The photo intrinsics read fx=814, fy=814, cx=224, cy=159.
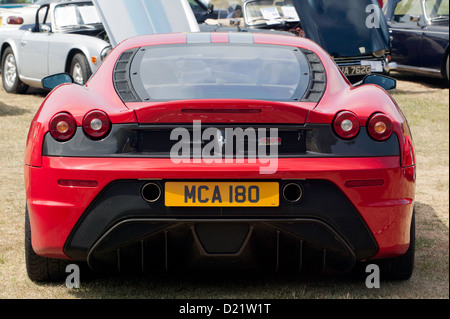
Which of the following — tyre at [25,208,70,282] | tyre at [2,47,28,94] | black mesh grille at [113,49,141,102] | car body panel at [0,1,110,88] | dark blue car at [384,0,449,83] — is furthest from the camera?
dark blue car at [384,0,449,83]

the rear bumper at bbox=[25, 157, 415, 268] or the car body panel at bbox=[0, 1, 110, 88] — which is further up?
the rear bumper at bbox=[25, 157, 415, 268]

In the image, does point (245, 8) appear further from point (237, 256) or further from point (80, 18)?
point (237, 256)

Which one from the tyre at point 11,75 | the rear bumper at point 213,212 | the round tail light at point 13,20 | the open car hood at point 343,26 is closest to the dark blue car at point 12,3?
the round tail light at point 13,20

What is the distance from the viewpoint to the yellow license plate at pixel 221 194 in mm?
3480

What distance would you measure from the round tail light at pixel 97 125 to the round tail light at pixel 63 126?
63 millimetres

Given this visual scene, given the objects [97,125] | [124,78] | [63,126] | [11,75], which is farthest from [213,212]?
[11,75]

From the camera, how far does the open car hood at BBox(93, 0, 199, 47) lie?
1017 cm

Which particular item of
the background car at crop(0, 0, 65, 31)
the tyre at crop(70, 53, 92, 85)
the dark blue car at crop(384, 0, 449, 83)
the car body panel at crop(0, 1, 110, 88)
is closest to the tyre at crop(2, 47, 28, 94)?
the car body panel at crop(0, 1, 110, 88)

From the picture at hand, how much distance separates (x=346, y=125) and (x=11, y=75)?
35.4 ft

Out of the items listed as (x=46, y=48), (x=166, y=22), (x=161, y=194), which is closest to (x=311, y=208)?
(x=161, y=194)

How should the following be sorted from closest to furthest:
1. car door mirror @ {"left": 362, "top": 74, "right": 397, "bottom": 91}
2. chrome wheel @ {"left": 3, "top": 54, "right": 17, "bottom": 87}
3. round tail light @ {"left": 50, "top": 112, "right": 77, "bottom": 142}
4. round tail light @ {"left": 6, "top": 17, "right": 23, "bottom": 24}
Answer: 1. round tail light @ {"left": 50, "top": 112, "right": 77, "bottom": 142}
2. car door mirror @ {"left": 362, "top": 74, "right": 397, "bottom": 91}
3. chrome wheel @ {"left": 3, "top": 54, "right": 17, "bottom": 87}
4. round tail light @ {"left": 6, "top": 17, "right": 23, "bottom": 24}

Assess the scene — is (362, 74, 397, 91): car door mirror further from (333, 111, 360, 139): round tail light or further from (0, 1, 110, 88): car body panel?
(0, 1, 110, 88): car body panel

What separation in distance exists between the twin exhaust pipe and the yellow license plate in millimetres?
38
